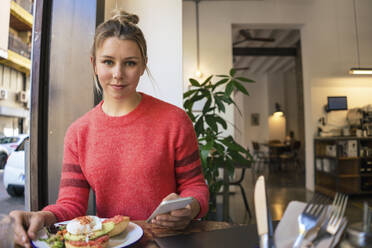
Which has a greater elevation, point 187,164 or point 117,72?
point 117,72

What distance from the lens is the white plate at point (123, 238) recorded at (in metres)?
0.61

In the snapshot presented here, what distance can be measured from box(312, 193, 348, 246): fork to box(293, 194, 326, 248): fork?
0.02 m

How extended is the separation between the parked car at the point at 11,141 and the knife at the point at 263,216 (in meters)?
1.17

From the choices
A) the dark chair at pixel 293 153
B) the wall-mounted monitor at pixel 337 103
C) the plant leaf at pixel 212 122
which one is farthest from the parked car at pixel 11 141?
the dark chair at pixel 293 153

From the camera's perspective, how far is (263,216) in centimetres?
46

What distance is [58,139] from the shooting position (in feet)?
5.73

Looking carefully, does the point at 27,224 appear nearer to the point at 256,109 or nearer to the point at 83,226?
the point at 83,226

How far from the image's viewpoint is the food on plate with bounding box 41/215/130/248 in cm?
60

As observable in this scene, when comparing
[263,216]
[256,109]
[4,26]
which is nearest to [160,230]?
[263,216]

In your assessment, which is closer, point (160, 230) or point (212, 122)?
point (160, 230)

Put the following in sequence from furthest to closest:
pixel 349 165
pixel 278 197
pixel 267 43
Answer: pixel 267 43 < pixel 349 165 < pixel 278 197

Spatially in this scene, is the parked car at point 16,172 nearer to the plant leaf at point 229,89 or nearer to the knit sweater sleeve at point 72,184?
the knit sweater sleeve at point 72,184

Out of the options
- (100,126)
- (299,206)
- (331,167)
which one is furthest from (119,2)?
(331,167)

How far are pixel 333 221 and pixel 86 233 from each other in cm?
51
